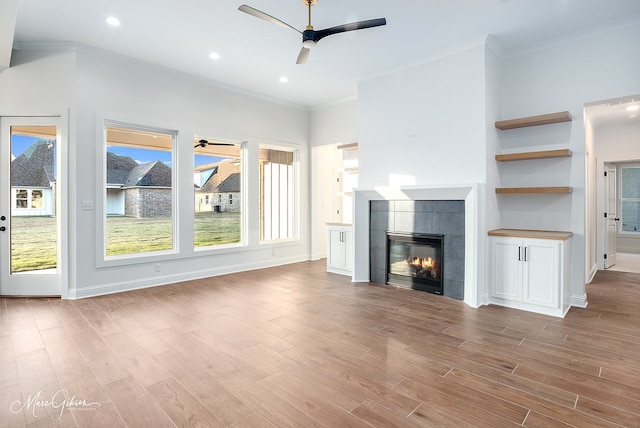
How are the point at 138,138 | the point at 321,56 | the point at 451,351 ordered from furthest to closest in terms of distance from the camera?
the point at 138,138
the point at 321,56
the point at 451,351

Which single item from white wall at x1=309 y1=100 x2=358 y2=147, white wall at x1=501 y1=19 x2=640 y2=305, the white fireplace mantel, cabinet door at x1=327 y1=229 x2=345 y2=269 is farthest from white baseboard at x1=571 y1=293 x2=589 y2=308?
white wall at x1=309 y1=100 x2=358 y2=147

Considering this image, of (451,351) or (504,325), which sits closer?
(451,351)

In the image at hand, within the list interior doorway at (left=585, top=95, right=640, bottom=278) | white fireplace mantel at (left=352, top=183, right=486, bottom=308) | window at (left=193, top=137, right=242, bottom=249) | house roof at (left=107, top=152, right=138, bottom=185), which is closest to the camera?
white fireplace mantel at (left=352, top=183, right=486, bottom=308)

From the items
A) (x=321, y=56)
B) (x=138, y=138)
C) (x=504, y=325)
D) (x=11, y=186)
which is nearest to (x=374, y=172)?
(x=321, y=56)

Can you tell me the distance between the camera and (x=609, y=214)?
23.5ft

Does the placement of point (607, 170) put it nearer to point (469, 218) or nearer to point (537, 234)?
point (537, 234)

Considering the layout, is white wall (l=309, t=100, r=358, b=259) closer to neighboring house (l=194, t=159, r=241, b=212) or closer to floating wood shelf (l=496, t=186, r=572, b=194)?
neighboring house (l=194, t=159, r=241, b=212)

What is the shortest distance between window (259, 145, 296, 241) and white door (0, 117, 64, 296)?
11.0 feet

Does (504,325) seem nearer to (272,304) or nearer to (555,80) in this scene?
(272,304)

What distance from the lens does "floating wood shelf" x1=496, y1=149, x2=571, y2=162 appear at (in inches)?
162

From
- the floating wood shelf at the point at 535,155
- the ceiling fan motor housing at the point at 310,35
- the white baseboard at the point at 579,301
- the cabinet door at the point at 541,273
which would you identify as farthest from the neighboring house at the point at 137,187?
the white baseboard at the point at 579,301

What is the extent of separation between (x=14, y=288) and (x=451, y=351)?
5428 millimetres

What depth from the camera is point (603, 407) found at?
2.13m
